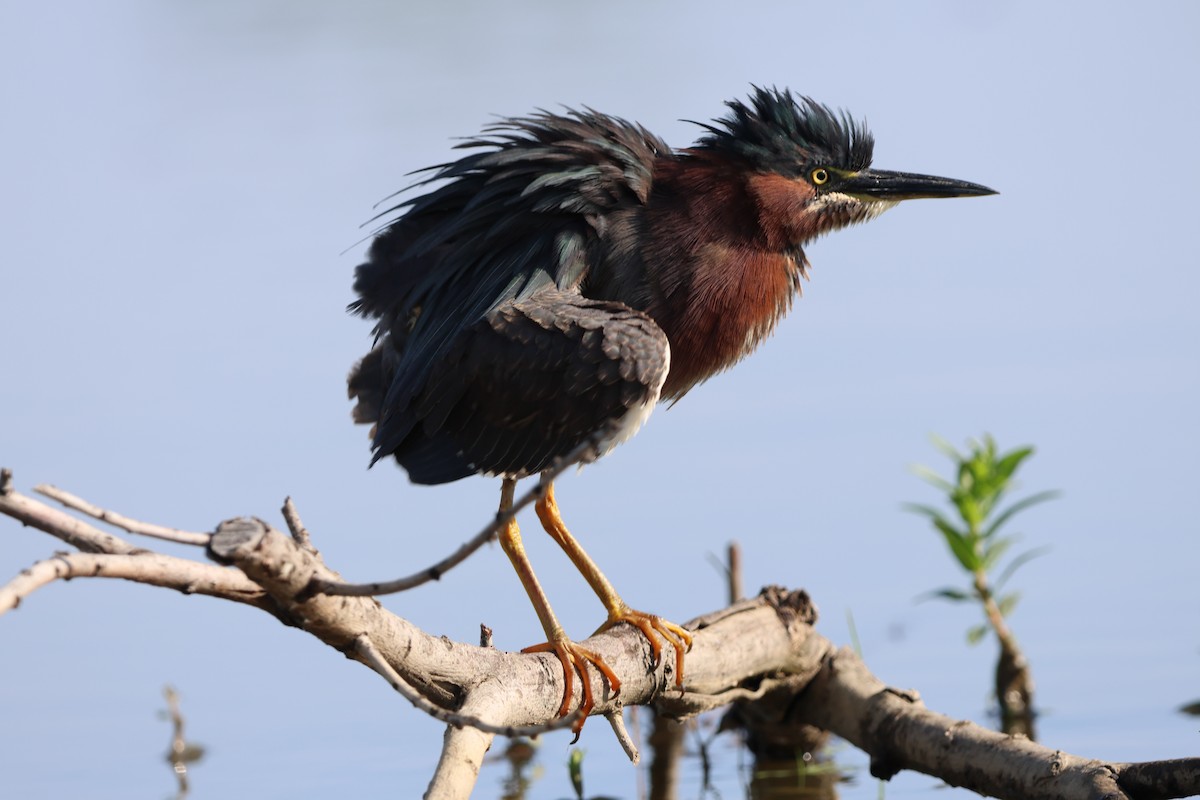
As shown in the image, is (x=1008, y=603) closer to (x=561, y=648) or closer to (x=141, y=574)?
(x=561, y=648)

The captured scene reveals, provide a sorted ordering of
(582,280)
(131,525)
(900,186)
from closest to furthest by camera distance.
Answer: (131,525), (582,280), (900,186)

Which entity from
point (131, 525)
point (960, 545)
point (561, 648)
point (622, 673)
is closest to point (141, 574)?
point (131, 525)

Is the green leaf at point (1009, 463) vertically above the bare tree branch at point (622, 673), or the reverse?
the green leaf at point (1009, 463)

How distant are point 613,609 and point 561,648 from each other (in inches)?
23.2

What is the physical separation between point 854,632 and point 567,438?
2154mm

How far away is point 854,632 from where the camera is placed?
251 inches

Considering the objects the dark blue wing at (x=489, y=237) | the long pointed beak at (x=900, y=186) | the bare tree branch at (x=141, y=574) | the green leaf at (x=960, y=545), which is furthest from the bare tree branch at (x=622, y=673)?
the long pointed beak at (x=900, y=186)

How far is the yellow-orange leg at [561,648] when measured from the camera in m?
4.57

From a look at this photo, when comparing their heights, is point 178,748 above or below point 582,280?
below

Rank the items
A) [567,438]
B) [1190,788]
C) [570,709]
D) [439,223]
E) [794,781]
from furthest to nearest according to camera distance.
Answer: [794,781]
[439,223]
[567,438]
[570,709]
[1190,788]

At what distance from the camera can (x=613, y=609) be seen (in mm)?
5211

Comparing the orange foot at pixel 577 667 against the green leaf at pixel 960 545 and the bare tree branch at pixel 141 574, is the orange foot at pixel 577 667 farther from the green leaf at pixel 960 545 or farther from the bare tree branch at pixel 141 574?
the green leaf at pixel 960 545

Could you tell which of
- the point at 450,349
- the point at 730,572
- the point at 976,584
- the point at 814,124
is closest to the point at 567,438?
the point at 450,349

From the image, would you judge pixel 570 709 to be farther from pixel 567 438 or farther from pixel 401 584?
pixel 401 584
